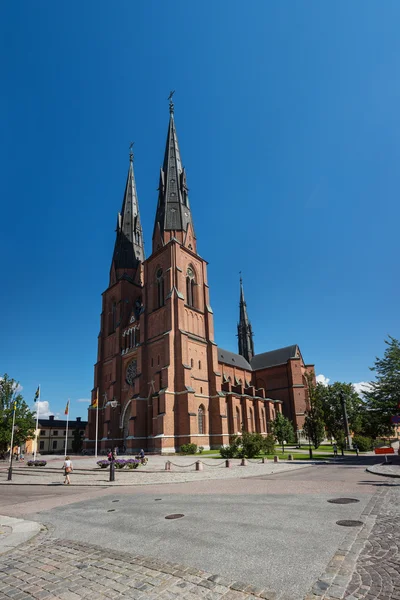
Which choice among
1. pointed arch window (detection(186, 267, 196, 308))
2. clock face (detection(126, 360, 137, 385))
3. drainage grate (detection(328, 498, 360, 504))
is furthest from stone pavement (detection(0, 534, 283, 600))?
clock face (detection(126, 360, 137, 385))

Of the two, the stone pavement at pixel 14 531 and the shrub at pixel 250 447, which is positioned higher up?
the stone pavement at pixel 14 531

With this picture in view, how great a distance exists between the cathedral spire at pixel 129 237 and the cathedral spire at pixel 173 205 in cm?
952

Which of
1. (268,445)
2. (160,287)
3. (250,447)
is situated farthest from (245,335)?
(250,447)

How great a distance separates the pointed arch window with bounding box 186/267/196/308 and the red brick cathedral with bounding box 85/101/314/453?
0.15 meters

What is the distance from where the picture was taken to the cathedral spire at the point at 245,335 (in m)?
78.7

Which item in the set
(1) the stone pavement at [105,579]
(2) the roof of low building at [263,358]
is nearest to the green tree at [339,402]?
(2) the roof of low building at [263,358]

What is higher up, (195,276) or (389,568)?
(195,276)

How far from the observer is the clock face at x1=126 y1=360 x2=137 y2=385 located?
158ft

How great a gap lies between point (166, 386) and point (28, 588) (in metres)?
34.1

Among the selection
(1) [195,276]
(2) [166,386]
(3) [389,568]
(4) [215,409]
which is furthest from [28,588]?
(1) [195,276]

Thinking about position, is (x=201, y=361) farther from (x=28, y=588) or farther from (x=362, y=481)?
(x=28, y=588)

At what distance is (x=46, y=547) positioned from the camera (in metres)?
6.77

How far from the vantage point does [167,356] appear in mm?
40219

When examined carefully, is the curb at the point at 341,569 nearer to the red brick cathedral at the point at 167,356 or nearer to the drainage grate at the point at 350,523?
the drainage grate at the point at 350,523
